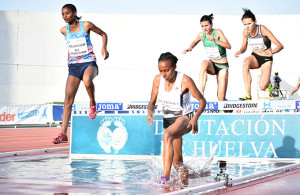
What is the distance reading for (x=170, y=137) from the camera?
568 centimetres

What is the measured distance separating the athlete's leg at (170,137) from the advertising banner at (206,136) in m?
3.42

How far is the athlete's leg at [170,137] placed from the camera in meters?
→ 5.57

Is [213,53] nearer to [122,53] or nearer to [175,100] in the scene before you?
[175,100]

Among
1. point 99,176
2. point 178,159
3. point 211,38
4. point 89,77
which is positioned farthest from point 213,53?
point 99,176

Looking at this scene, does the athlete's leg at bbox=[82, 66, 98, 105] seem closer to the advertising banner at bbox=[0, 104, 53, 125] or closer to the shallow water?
the shallow water

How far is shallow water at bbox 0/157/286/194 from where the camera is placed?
5.40 m

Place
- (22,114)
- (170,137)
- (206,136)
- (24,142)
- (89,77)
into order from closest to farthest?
(170,137) < (89,77) < (206,136) < (24,142) < (22,114)

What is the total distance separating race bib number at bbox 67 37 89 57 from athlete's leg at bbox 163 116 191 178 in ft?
7.82

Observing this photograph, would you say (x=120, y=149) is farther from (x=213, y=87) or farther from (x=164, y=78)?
(x=213, y=87)

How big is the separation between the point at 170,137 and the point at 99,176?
59.6 inches

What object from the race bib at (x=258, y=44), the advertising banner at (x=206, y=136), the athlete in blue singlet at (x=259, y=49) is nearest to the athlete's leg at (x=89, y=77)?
the advertising banner at (x=206, y=136)

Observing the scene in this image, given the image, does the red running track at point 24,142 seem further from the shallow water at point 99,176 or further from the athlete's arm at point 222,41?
the athlete's arm at point 222,41

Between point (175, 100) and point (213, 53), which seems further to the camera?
point (213, 53)

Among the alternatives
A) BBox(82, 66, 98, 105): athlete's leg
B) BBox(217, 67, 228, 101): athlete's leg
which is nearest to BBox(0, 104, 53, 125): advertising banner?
BBox(217, 67, 228, 101): athlete's leg
